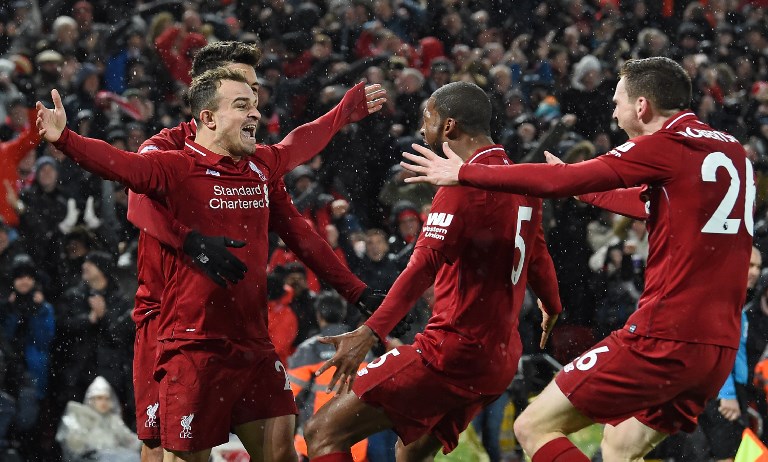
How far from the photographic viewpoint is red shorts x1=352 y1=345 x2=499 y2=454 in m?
5.96

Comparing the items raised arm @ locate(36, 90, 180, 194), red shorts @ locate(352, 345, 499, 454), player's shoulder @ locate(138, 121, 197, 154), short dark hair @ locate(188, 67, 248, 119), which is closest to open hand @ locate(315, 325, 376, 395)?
red shorts @ locate(352, 345, 499, 454)

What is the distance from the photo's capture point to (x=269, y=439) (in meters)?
5.78

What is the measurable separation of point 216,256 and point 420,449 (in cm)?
159

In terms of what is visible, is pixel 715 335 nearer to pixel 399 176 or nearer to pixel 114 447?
pixel 114 447

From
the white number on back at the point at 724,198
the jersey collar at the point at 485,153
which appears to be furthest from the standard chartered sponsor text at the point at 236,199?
the white number on back at the point at 724,198

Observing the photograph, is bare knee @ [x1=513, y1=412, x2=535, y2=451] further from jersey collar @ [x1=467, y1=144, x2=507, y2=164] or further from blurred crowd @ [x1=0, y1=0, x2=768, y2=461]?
blurred crowd @ [x1=0, y1=0, x2=768, y2=461]

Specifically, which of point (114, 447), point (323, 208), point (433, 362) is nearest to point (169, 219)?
point (433, 362)

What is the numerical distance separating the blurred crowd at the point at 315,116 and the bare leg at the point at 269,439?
12.7 ft

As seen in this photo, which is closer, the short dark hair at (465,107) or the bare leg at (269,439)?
the bare leg at (269,439)

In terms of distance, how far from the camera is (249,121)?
5.95 meters

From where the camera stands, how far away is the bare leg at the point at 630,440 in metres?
5.84

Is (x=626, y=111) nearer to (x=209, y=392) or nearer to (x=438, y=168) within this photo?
(x=438, y=168)

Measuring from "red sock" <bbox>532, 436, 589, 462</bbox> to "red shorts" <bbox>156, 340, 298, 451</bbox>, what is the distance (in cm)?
120

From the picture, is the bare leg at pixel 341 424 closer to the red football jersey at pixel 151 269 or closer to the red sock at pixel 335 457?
the red sock at pixel 335 457
